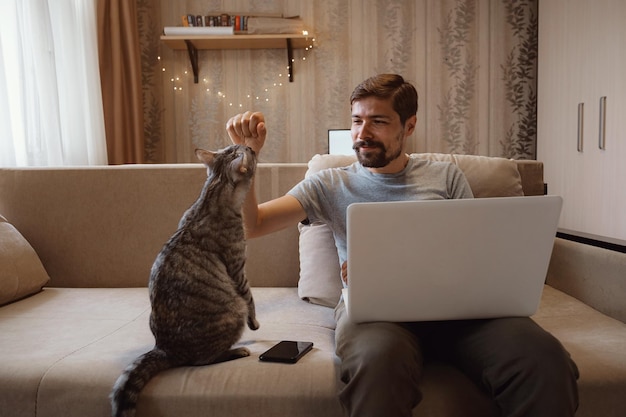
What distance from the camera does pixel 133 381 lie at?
1260 mm

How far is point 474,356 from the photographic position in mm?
1306

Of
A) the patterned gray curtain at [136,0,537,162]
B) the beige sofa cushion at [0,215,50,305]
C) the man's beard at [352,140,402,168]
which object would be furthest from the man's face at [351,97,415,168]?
the patterned gray curtain at [136,0,537,162]

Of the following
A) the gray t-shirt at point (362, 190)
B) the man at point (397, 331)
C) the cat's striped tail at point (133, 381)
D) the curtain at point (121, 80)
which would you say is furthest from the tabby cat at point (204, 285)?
the curtain at point (121, 80)

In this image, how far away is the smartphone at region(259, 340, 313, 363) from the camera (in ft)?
4.50

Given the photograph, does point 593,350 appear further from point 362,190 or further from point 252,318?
point 252,318

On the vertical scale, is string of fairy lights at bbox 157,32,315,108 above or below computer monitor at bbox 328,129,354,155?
above

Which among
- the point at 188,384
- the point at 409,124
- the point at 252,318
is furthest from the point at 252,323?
the point at 409,124

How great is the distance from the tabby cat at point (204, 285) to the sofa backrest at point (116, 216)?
598mm

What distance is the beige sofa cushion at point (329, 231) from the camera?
189 centimetres

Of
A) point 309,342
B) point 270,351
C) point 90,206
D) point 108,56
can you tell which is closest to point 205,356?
point 270,351

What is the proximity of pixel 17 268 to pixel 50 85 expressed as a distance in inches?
59.1

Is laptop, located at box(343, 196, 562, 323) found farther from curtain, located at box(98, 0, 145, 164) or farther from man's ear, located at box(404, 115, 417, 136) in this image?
curtain, located at box(98, 0, 145, 164)

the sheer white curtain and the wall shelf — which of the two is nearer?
the sheer white curtain

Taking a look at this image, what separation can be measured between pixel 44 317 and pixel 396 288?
1.17 meters
